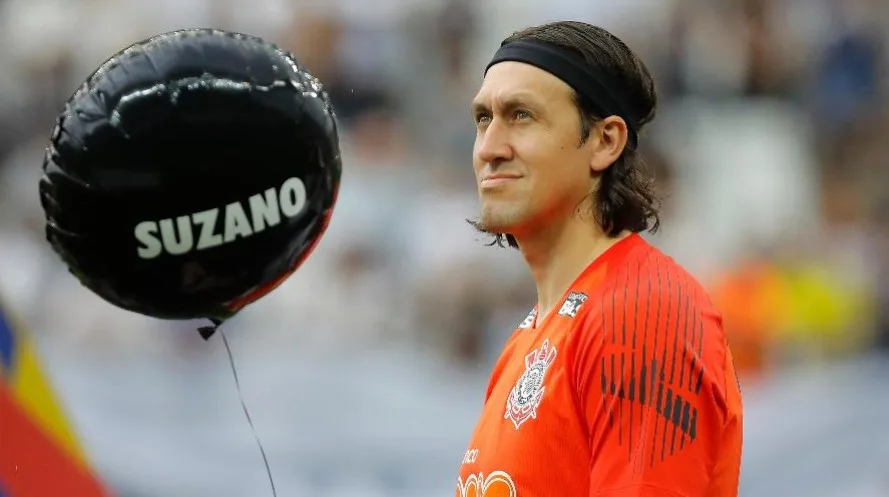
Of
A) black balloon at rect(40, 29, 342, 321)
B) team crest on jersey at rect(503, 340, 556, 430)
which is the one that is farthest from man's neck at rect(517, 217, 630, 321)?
black balloon at rect(40, 29, 342, 321)

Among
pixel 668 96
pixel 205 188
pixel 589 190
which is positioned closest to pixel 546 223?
pixel 589 190

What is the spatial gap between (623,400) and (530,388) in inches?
16.0

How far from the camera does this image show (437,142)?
10.7 metres

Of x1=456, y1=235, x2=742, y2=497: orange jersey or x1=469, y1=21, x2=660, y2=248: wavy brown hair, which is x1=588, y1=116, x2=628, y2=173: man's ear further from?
x1=456, y1=235, x2=742, y2=497: orange jersey

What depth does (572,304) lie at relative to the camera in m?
3.68

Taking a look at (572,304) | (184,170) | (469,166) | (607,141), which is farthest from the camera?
(469,166)

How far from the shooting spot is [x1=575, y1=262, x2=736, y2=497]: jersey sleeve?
321 centimetres

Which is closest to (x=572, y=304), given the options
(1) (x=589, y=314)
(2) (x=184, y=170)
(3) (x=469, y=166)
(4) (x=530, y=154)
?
(1) (x=589, y=314)

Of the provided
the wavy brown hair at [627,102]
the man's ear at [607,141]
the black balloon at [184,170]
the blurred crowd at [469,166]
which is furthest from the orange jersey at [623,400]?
the blurred crowd at [469,166]

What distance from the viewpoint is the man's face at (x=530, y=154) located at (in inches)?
150

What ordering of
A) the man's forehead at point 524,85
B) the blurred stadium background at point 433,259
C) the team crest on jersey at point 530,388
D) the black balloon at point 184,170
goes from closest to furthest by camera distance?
the black balloon at point 184,170 → the team crest on jersey at point 530,388 → the man's forehead at point 524,85 → the blurred stadium background at point 433,259

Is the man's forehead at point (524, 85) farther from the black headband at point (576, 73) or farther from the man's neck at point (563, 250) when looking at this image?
the man's neck at point (563, 250)

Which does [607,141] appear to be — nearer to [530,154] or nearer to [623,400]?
[530,154]

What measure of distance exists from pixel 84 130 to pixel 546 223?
136cm
